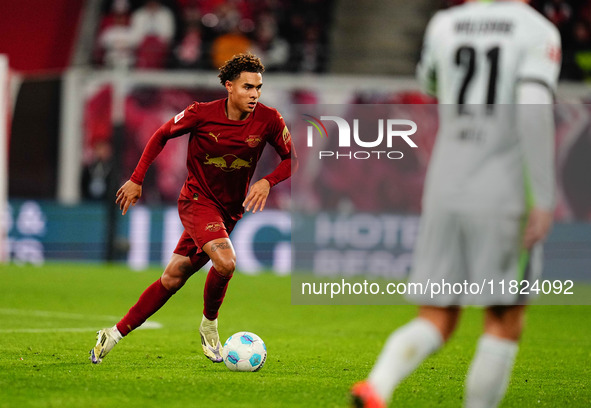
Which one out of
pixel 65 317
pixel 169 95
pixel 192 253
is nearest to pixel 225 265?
pixel 192 253

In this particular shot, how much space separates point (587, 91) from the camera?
17.7 meters

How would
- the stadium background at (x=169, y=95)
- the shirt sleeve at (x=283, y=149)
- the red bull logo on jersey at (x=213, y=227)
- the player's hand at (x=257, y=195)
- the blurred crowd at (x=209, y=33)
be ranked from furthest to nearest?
the blurred crowd at (x=209, y=33)
the stadium background at (x=169, y=95)
the shirt sleeve at (x=283, y=149)
the red bull logo on jersey at (x=213, y=227)
the player's hand at (x=257, y=195)

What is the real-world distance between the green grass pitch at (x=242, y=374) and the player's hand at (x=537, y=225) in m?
1.72

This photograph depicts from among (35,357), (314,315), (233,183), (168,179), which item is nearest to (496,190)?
(233,183)

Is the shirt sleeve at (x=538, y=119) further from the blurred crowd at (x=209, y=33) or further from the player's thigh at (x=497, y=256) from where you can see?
the blurred crowd at (x=209, y=33)

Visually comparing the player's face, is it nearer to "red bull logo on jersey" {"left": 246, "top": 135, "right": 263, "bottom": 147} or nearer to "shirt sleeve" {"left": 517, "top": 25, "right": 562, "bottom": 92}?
"red bull logo on jersey" {"left": 246, "top": 135, "right": 263, "bottom": 147}

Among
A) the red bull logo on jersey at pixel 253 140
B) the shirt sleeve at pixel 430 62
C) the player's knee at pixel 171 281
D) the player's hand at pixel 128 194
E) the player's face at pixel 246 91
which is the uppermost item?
the shirt sleeve at pixel 430 62

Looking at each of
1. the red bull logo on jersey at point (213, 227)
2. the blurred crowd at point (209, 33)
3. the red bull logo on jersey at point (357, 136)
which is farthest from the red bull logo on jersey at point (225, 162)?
the blurred crowd at point (209, 33)

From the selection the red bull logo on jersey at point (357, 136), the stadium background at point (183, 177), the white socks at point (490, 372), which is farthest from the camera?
the red bull logo on jersey at point (357, 136)

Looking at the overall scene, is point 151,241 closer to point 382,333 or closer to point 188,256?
point 382,333

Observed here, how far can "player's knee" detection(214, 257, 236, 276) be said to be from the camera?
6039mm

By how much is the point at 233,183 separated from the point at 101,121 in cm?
1229

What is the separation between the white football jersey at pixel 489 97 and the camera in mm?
3658

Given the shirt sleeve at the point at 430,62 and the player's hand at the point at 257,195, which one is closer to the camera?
the shirt sleeve at the point at 430,62
